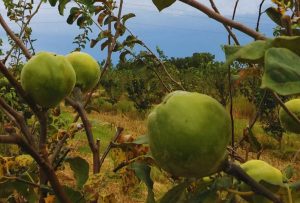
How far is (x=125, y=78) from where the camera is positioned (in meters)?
16.8

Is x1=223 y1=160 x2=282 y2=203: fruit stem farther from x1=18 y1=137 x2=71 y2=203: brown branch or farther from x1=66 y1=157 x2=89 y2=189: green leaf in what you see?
x1=66 y1=157 x2=89 y2=189: green leaf

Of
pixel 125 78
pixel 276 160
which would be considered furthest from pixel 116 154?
pixel 125 78

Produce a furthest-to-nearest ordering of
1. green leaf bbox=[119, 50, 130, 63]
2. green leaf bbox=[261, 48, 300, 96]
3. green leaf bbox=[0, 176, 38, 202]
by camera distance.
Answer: green leaf bbox=[119, 50, 130, 63], green leaf bbox=[0, 176, 38, 202], green leaf bbox=[261, 48, 300, 96]

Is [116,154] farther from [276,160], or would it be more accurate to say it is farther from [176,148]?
[276,160]

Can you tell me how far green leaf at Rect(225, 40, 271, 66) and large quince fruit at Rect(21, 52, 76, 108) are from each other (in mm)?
583

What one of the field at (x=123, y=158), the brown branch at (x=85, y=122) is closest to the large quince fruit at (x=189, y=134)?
the field at (x=123, y=158)

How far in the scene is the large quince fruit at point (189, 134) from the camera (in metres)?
0.75

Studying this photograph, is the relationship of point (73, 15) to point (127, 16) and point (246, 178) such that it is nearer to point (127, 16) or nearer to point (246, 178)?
point (127, 16)

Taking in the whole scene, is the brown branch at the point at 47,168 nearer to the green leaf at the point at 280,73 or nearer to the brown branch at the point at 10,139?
the brown branch at the point at 10,139

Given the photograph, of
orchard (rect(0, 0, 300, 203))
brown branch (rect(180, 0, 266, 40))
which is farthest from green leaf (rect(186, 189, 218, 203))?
brown branch (rect(180, 0, 266, 40))

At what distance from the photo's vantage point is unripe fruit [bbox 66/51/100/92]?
148cm

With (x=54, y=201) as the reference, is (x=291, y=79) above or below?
above

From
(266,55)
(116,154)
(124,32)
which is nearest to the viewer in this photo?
(266,55)

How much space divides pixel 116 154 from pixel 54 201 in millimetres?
388
